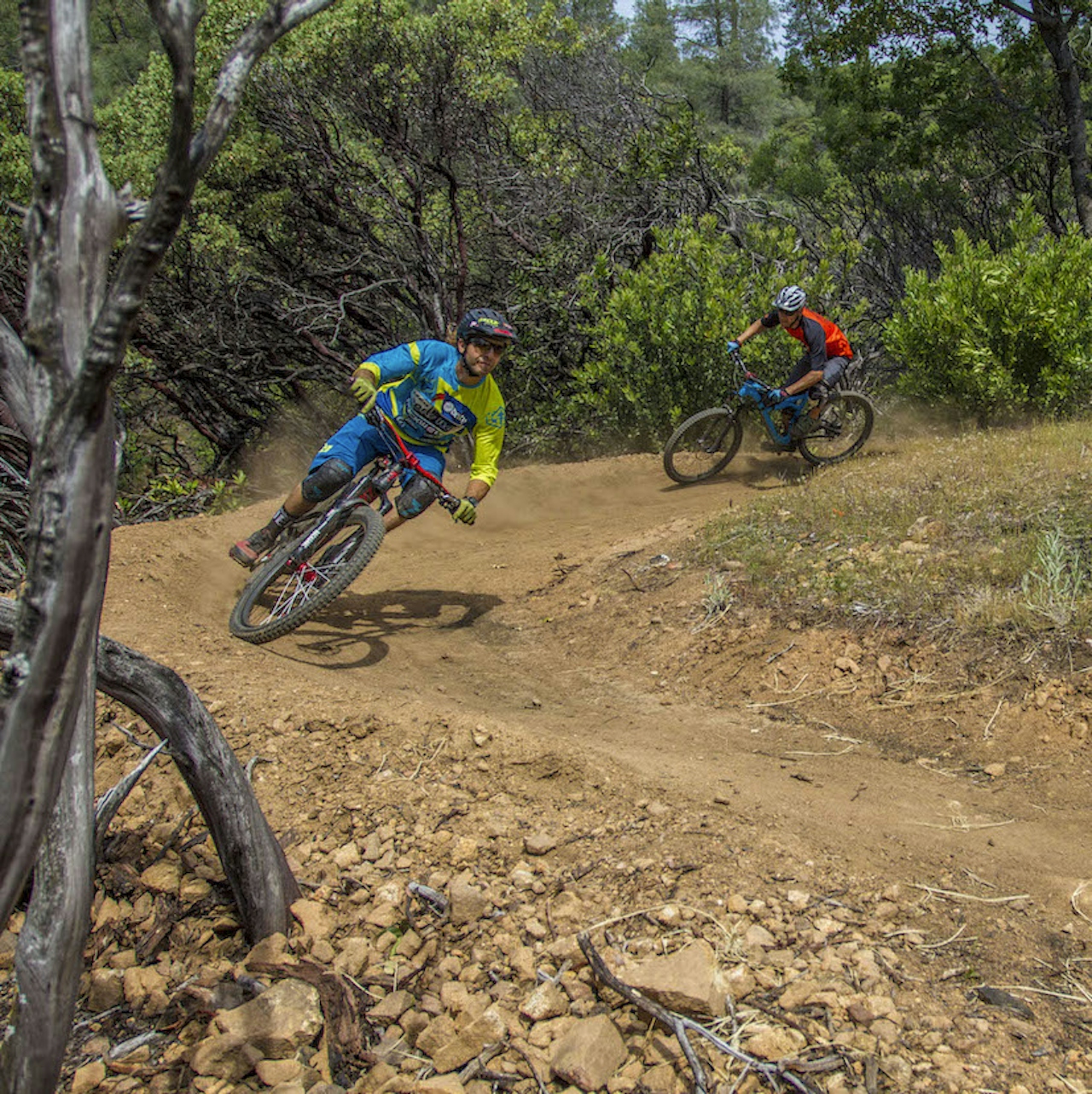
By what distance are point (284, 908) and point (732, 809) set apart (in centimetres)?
179

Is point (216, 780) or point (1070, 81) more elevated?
point (1070, 81)

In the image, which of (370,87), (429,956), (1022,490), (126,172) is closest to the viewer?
(429,956)

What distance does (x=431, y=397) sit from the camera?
273 inches

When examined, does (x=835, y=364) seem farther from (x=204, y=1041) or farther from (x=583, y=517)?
(x=204, y=1041)

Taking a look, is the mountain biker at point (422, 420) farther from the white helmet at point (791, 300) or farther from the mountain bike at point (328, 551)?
the white helmet at point (791, 300)

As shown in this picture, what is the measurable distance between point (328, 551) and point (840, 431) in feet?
25.0

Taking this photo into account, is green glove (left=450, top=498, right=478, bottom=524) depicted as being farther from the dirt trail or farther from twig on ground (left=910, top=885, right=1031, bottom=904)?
twig on ground (left=910, top=885, right=1031, bottom=904)

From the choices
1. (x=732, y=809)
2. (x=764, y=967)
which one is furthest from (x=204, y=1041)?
(x=732, y=809)

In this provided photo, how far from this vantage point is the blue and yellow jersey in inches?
272

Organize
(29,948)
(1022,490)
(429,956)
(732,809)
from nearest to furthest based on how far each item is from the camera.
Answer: (29,948)
(429,956)
(732,809)
(1022,490)

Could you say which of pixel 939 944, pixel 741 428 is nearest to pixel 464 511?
pixel 939 944

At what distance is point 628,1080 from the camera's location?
2.47 meters

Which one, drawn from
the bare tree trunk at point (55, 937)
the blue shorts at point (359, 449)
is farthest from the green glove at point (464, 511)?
the bare tree trunk at point (55, 937)

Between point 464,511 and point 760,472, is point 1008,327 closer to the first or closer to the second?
point 760,472
